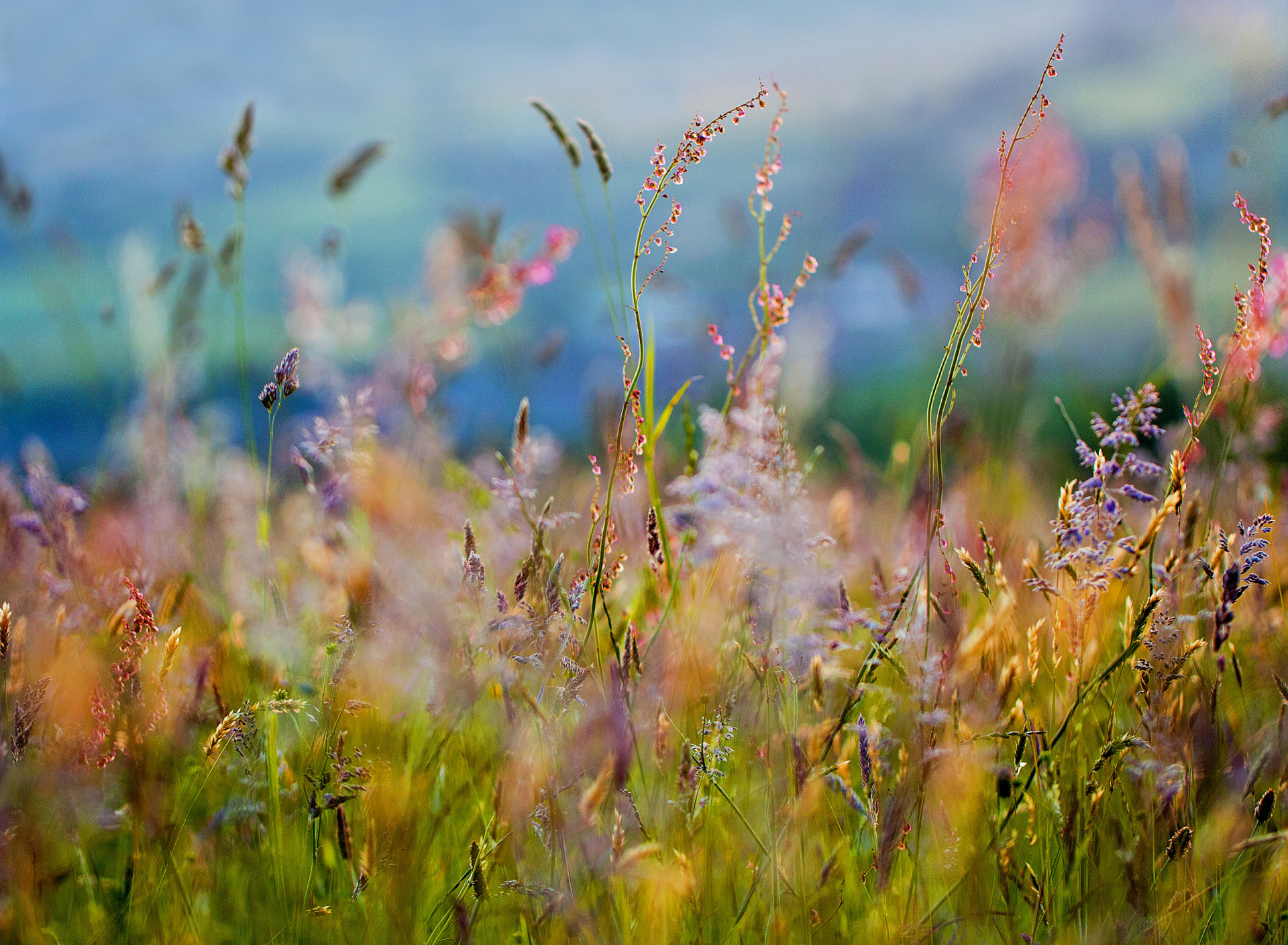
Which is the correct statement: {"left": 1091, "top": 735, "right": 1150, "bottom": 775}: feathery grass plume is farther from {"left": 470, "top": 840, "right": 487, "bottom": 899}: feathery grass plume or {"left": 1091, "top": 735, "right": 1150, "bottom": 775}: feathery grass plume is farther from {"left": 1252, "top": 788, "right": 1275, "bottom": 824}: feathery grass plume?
{"left": 470, "top": 840, "right": 487, "bottom": 899}: feathery grass plume

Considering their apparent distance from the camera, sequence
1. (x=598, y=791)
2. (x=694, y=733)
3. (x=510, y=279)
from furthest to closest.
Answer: (x=510, y=279), (x=694, y=733), (x=598, y=791)

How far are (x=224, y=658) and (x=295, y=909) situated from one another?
0.75m

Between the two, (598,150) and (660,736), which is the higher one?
(598,150)

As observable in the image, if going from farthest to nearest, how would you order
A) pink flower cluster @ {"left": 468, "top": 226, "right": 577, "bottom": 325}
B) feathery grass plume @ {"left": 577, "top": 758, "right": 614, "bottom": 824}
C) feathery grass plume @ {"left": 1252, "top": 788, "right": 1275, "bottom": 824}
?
1. pink flower cluster @ {"left": 468, "top": 226, "right": 577, "bottom": 325}
2. feathery grass plume @ {"left": 1252, "top": 788, "right": 1275, "bottom": 824}
3. feathery grass plume @ {"left": 577, "top": 758, "right": 614, "bottom": 824}

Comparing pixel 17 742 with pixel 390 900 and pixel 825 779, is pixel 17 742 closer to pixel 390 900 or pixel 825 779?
pixel 390 900

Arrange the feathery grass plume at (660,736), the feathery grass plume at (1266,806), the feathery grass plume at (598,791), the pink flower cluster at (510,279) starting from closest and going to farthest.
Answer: the feathery grass plume at (598,791) < the feathery grass plume at (1266,806) < the feathery grass plume at (660,736) < the pink flower cluster at (510,279)

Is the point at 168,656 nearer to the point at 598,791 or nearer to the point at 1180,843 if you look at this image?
the point at 598,791

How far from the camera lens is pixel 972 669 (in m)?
1.38

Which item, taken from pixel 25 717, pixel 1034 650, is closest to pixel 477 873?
pixel 25 717

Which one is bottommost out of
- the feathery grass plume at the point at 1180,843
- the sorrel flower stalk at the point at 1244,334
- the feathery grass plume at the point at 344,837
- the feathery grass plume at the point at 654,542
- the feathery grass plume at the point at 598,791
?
the feathery grass plume at the point at 344,837

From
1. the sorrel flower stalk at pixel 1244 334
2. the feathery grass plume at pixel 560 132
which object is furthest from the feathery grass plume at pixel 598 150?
the sorrel flower stalk at pixel 1244 334

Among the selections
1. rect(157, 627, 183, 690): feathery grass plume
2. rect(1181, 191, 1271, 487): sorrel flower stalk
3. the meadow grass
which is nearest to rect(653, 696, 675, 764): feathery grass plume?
the meadow grass

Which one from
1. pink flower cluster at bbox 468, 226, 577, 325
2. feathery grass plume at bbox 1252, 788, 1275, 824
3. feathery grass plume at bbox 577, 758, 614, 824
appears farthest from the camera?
pink flower cluster at bbox 468, 226, 577, 325

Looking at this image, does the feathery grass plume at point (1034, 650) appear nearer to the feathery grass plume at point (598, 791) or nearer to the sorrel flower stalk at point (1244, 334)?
the sorrel flower stalk at point (1244, 334)
